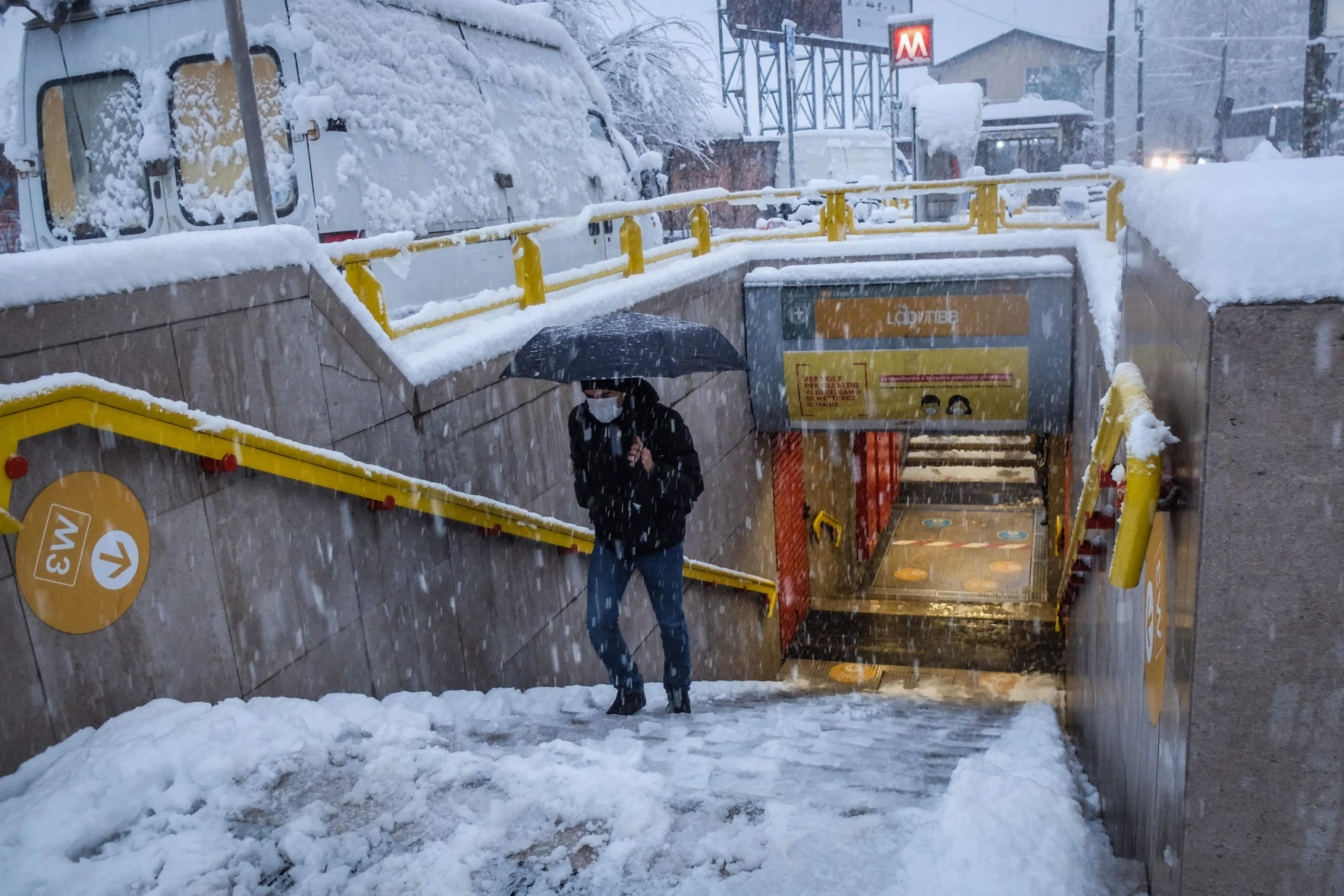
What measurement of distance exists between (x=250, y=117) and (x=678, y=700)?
420 centimetres

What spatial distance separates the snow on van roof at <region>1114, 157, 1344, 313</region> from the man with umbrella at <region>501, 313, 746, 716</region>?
290cm

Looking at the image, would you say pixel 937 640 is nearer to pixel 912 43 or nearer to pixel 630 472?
pixel 630 472

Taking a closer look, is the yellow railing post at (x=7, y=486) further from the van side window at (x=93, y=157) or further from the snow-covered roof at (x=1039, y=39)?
the snow-covered roof at (x=1039, y=39)

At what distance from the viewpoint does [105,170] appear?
26.0 feet

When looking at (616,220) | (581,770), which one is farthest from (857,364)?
(581,770)

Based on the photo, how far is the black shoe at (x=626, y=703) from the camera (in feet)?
16.8

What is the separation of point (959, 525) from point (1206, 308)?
16443 mm

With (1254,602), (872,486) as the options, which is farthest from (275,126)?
(872,486)

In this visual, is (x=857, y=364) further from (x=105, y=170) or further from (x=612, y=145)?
(x=105, y=170)

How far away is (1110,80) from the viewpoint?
103 feet

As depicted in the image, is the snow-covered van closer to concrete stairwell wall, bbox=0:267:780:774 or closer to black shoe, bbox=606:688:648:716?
concrete stairwell wall, bbox=0:267:780:774

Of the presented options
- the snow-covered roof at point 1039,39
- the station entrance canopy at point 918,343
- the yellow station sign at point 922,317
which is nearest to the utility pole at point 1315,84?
the station entrance canopy at point 918,343

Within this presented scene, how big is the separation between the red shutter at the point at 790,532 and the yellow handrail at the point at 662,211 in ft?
8.81

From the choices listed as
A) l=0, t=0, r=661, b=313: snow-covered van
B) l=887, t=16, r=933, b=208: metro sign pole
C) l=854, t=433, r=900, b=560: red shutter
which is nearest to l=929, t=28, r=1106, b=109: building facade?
l=887, t=16, r=933, b=208: metro sign pole
